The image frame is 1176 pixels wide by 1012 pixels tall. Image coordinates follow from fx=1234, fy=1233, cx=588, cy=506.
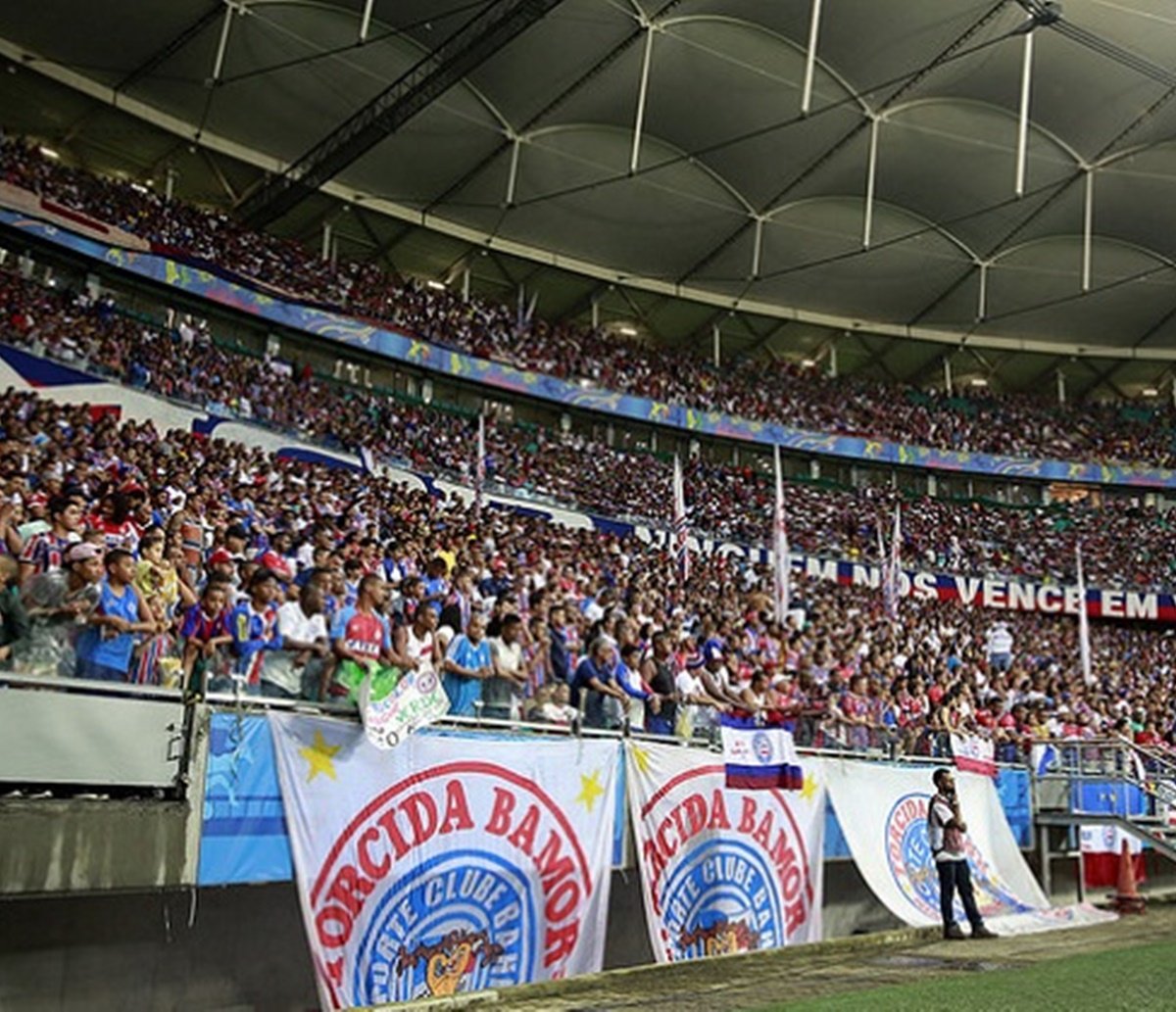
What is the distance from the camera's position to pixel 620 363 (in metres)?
39.4

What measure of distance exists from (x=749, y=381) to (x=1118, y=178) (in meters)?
13.6

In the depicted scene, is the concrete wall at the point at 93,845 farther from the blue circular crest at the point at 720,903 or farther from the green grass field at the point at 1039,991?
the blue circular crest at the point at 720,903

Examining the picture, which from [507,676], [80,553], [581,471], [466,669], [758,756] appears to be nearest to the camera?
[80,553]

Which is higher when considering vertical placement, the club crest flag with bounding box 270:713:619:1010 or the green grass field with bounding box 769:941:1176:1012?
the club crest flag with bounding box 270:713:619:1010

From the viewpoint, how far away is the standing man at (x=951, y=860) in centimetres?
1128

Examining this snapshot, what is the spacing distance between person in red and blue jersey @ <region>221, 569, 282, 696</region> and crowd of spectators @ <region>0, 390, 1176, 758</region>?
0.01 meters

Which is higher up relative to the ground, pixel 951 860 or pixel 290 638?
pixel 290 638

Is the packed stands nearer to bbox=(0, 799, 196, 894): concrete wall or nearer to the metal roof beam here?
bbox=(0, 799, 196, 894): concrete wall

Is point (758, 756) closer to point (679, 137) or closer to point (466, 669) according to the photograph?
point (466, 669)

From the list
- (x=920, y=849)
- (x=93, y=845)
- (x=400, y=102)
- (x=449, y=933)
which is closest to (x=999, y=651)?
(x=920, y=849)

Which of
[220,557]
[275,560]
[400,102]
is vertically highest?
[400,102]

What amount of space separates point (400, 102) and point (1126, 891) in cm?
1993

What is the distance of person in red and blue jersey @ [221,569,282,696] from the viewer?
6.66 metres

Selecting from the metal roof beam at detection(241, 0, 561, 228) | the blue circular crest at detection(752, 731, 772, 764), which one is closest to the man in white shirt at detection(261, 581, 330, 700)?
the blue circular crest at detection(752, 731, 772, 764)
